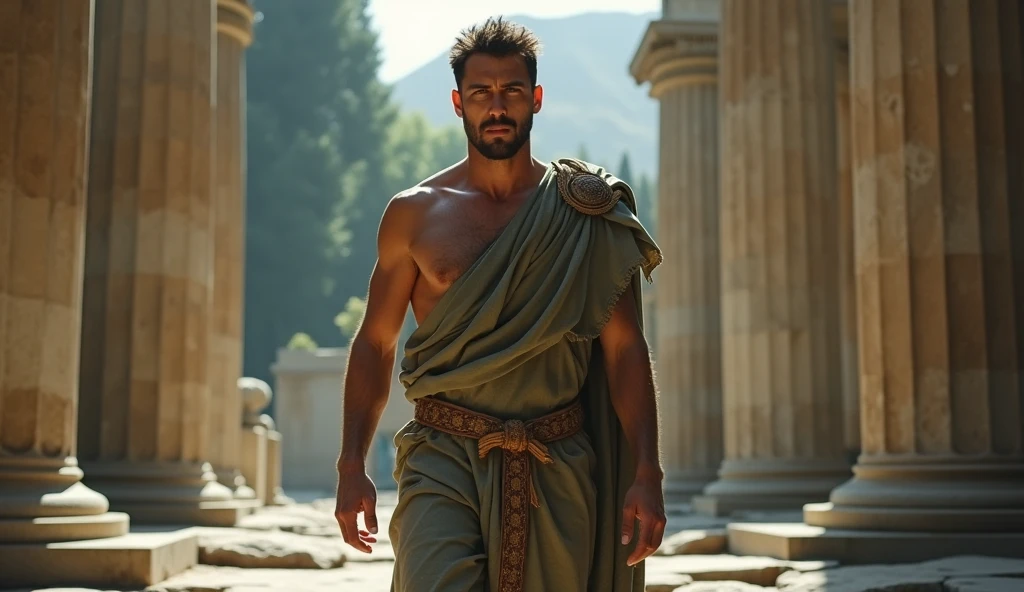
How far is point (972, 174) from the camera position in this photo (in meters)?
12.2

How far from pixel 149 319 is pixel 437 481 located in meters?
11.7

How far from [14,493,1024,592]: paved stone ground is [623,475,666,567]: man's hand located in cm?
463

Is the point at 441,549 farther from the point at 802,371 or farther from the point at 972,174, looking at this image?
the point at 802,371

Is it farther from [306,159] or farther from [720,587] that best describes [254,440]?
[306,159]

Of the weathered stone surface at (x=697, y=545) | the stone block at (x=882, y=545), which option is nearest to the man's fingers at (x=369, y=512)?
the stone block at (x=882, y=545)

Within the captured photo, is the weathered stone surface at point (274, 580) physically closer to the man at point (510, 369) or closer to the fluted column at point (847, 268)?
the man at point (510, 369)

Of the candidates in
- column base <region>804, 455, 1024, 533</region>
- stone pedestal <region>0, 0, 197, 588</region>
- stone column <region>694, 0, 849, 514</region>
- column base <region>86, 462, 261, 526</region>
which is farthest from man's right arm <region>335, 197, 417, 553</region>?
stone column <region>694, 0, 849, 514</region>

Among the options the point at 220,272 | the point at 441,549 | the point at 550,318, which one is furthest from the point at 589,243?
the point at 220,272

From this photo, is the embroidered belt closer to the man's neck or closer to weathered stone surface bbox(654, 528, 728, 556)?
the man's neck

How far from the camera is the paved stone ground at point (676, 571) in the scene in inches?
395

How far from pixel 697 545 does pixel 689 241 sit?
1356 cm

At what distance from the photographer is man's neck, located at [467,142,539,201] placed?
5.80 meters

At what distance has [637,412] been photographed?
553 centimetres

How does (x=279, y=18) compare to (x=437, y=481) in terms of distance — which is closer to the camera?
(x=437, y=481)
